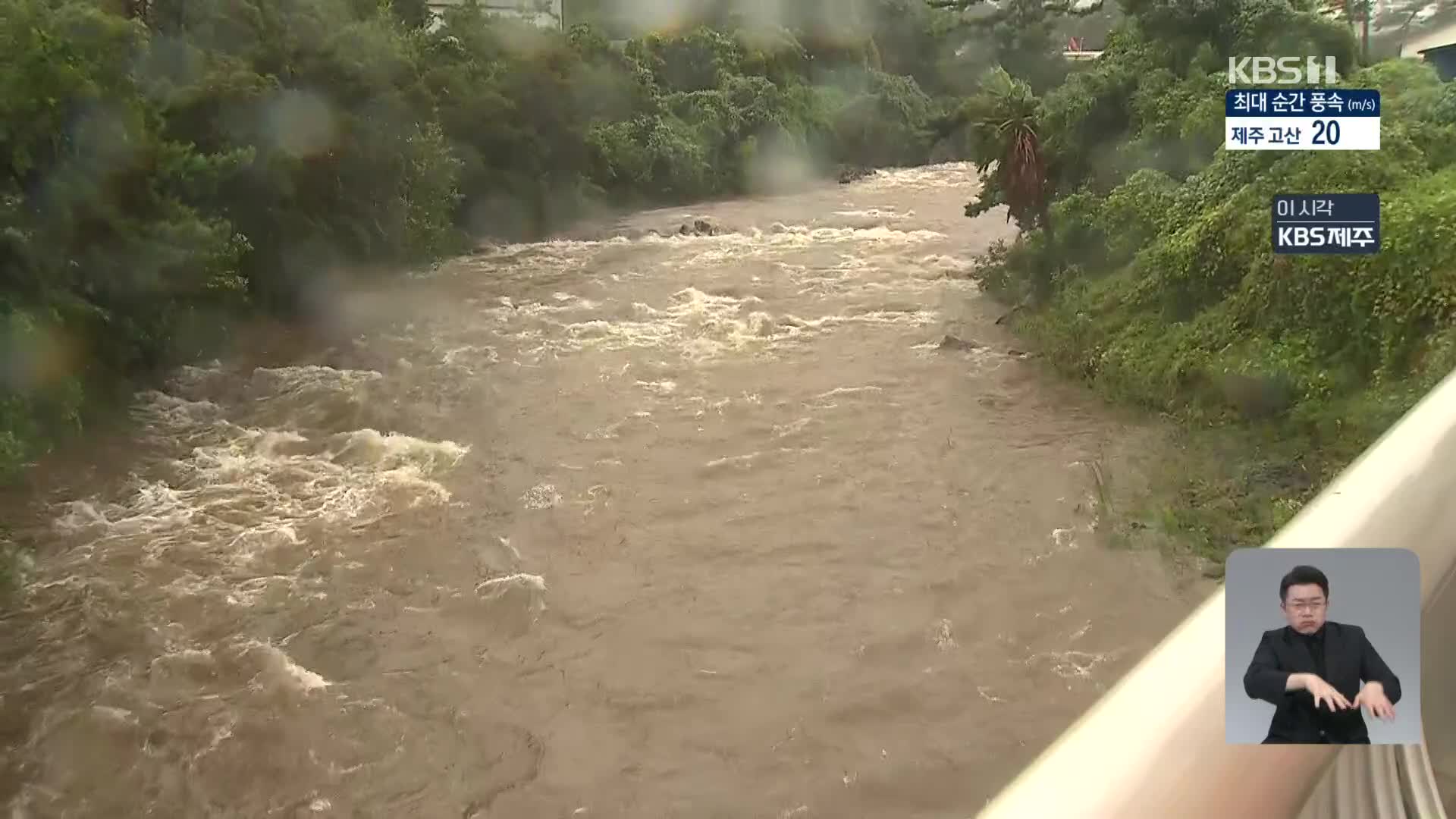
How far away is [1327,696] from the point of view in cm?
77

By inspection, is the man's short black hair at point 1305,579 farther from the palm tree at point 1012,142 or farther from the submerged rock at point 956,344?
the palm tree at point 1012,142

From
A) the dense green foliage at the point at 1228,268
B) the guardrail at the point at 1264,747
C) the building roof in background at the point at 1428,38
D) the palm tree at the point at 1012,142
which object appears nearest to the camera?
the guardrail at the point at 1264,747

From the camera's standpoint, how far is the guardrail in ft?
2.26

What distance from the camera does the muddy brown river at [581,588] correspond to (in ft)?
8.59

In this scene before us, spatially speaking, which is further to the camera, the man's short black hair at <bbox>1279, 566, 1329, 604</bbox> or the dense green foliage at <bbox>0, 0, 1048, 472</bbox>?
the dense green foliage at <bbox>0, 0, 1048, 472</bbox>

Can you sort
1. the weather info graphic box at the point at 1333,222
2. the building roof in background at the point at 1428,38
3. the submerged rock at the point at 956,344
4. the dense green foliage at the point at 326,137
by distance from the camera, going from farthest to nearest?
the submerged rock at the point at 956,344 → the dense green foliage at the point at 326,137 → the building roof in background at the point at 1428,38 → the weather info graphic box at the point at 1333,222

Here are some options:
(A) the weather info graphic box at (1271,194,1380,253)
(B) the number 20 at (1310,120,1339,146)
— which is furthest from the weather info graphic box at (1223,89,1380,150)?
(A) the weather info graphic box at (1271,194,1380,253)

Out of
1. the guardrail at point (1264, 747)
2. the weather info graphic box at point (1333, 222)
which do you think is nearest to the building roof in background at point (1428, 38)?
the weather info graphic box at point (1333, 222)

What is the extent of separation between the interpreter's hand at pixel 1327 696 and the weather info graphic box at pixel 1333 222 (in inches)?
43.5

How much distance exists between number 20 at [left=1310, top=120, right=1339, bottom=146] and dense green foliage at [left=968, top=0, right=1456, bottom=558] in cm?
14

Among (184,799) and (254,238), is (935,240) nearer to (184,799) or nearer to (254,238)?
(254,238)

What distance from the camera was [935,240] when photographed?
358 inches

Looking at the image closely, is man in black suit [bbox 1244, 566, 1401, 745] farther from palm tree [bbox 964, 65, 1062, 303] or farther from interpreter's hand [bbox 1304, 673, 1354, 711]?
palm tree [bbox 964, 65, 1062, 303]

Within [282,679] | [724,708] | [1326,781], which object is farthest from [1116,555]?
[1326,781]
